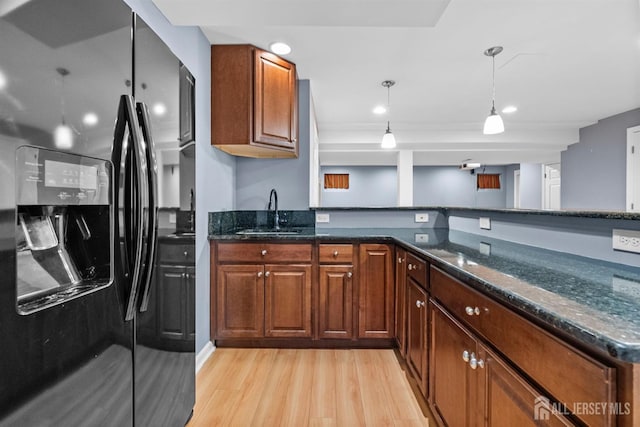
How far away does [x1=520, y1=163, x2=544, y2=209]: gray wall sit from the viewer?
27.1 ft

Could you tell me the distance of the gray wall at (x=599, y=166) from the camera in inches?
189

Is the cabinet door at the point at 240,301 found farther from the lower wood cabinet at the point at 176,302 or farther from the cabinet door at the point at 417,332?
the cabinet door at the point at 417,332

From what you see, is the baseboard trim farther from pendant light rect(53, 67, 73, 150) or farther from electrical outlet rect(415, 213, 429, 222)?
electrical outlet rect(415, 213, 429, 222)

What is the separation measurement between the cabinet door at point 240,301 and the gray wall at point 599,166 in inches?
223

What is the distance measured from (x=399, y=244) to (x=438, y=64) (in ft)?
6.29

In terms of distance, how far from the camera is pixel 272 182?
3035 millimetres

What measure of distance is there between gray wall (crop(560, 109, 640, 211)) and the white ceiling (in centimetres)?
22

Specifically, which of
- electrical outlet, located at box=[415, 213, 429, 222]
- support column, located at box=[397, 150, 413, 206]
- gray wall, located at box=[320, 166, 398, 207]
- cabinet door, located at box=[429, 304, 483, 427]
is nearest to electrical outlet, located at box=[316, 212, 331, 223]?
electrical outlet, located at box=[415, 213, 429, 222]

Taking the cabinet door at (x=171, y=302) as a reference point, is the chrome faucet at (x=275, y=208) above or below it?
above

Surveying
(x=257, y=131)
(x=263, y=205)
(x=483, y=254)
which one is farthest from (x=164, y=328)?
(x=263, y=205)

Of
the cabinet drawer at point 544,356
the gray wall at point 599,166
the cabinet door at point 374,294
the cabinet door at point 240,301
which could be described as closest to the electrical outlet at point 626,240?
the cabinet drawer at point 544,356

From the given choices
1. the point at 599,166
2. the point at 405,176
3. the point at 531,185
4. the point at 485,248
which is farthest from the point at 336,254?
the point at 531,185

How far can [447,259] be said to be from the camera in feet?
4.52

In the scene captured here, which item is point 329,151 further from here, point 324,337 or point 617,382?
point 617,382
